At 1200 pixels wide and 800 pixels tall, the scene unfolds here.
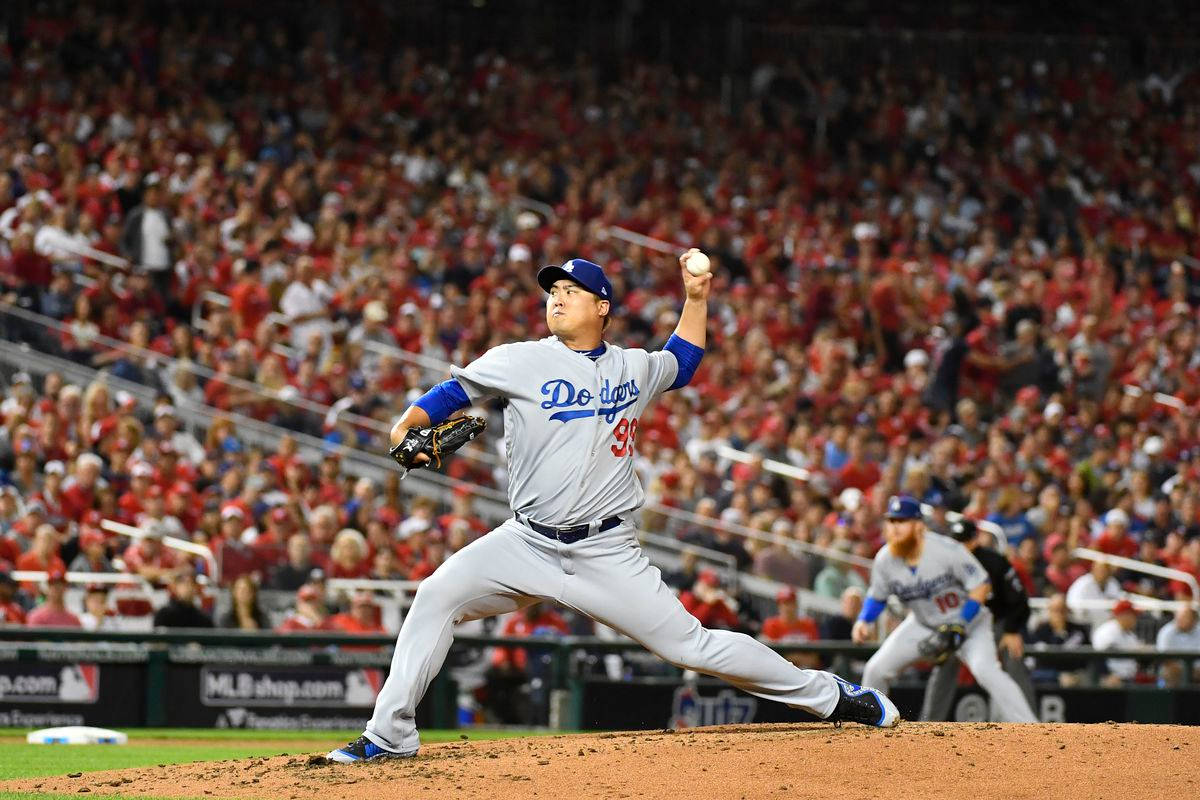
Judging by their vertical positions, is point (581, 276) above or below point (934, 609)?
above

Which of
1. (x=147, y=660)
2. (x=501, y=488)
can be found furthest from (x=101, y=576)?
(x=501, y=488)

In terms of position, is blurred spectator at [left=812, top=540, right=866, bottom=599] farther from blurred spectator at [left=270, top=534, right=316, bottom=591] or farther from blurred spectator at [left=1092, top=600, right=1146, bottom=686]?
blurred spectator at [left=270, top=534, right=316, bottom=591]

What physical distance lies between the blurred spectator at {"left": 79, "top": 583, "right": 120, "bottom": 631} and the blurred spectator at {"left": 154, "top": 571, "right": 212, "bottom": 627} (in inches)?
13.1

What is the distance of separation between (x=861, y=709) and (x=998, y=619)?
14.1ft

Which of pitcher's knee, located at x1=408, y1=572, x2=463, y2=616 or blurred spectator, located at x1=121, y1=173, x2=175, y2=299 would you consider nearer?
pitcher's knee, located at x1=408, y1=572, x2=463, y2=616

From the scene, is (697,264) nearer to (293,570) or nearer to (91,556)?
(293,570)

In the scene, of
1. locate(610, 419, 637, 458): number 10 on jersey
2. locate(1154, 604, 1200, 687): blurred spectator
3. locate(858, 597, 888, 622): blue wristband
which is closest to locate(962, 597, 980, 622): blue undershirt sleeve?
locate(858, 597, 888, 622): blue wristband

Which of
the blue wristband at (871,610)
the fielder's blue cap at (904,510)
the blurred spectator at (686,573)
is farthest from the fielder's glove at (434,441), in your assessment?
the blurred spectator at (686,573)

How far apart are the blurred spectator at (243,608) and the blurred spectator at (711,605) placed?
3.09m

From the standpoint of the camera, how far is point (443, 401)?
6.50 metres

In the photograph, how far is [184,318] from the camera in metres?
16.5

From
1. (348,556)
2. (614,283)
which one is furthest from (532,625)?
(614,283)

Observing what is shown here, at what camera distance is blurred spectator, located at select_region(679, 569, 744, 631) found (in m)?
13.5

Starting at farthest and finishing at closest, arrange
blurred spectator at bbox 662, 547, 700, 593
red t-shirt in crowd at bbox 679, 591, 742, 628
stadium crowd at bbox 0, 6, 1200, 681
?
stadium crowd at bbox 0, 6, 1200, 681 < blurred spectator at bbox 662, 547, 700, 593 < red t-shirt in crowd at bbox 679, 591, 742, 628
